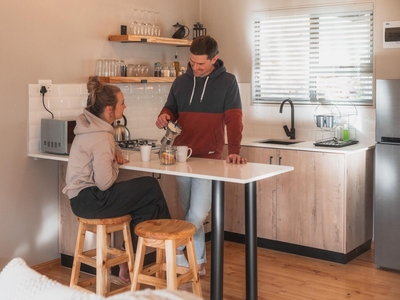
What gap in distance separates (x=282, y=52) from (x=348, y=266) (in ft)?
6.78

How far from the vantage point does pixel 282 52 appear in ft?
18.5

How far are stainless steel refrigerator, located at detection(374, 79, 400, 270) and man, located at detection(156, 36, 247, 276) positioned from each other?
3.80 feet

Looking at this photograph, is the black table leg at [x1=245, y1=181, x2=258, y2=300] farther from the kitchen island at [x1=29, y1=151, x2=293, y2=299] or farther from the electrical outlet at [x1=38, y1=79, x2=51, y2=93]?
the electrical outlet at [x1=38, y1=79, x2=51, y2=93]

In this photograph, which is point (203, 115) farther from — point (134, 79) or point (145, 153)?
point (134, 79)

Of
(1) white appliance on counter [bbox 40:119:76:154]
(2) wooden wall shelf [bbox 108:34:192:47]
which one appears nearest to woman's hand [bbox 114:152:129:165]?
(1) white appliance on counter [bbox 40:119:76:154]

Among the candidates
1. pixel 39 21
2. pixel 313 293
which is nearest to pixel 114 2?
pixel 39 21

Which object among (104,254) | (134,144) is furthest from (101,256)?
(134,144)

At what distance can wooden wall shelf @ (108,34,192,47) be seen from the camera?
4895mm

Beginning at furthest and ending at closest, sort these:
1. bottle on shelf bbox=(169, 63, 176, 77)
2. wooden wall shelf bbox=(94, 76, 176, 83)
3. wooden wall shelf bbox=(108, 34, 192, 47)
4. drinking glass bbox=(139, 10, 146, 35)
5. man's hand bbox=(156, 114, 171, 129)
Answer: bottle on shelf bbox=(169, 63, 176, 77) → drinking glass bbox=(139, 10, 146, 35) → wooden wall shelf bbox=(108, 34, 192, 47) → wooden wall shelf bbox=(94, 76, 176, 83) → man's hand bbox=(156, 114, 171, 129)

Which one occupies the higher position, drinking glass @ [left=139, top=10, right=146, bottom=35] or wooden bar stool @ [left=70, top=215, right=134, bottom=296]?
drinking glass @ [left=139, top=10, right=146, bottom=35]

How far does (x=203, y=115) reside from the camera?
411 cm

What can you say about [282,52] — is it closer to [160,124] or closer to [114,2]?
[114,2]

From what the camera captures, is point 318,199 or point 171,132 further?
point 318,199

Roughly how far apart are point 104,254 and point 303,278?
1.54 meters
